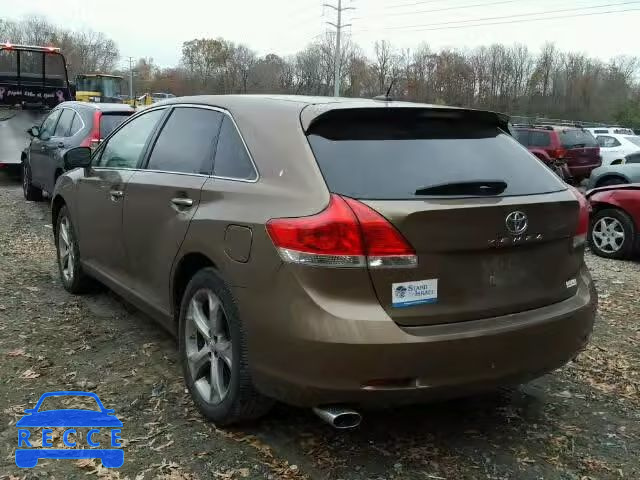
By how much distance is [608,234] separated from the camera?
783cm

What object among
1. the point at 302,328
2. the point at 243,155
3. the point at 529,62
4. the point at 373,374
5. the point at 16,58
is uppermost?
the point at 529,62

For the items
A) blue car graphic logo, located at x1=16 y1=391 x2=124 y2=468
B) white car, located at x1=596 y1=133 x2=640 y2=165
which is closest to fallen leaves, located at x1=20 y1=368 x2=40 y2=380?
blue car graphic logo, located at x1=16 y1=391 x2=124 y2=468

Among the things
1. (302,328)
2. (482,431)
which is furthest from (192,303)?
(482,431)

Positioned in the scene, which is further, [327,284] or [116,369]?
[116,369]

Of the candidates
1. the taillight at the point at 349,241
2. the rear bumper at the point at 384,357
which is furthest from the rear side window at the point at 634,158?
the taillight at the point at 349,241

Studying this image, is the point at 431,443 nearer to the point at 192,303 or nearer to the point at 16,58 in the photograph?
the point at 192,303

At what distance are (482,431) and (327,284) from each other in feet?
4.36

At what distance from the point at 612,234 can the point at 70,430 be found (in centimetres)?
667

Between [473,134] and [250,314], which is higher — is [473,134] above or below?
above

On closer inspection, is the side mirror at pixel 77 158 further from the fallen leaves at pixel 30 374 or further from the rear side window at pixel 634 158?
the rear side window at pixel 634 158

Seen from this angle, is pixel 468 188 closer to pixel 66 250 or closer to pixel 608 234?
pixel 66 250

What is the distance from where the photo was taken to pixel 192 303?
10.9 feet

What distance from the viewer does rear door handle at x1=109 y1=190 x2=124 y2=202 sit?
4.24 m

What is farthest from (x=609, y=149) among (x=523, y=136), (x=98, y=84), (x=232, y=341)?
(x=98, y=84)
